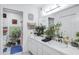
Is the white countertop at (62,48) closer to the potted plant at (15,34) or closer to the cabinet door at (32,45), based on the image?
the cabinet door at (32,45)

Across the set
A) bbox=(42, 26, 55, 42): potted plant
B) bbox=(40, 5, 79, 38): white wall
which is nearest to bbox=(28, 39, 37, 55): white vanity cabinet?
bbox=(42, 26, 55, 42): potted plant

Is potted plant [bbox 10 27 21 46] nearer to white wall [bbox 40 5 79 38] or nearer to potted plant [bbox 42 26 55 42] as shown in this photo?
potted plant [bbox 42 26 55 42]

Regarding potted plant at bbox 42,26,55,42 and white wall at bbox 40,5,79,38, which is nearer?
white wall at bbox 40,5,79,38

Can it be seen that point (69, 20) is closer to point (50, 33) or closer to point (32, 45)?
point (50, 33)

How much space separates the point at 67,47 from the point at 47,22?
51 cm

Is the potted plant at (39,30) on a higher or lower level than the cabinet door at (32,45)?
higher

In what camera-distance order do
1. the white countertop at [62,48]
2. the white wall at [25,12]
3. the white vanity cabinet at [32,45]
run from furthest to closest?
the white vanity cabinet at [32,45]
the white wall at [25,12]
the white countertop at [62,48]

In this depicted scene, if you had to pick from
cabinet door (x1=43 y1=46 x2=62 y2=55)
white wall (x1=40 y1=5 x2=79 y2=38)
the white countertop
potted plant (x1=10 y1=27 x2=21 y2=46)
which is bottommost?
cabinet door (x1=43 y1=46 x2=62 y2=55)

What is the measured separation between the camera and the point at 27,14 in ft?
4.97

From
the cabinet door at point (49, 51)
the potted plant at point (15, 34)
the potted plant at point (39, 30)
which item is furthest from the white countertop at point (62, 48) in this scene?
the potted plant at point (15, 34)
